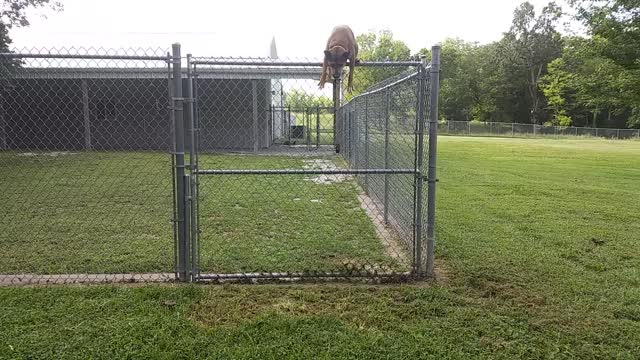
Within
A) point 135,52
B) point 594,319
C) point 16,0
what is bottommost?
point 594,319

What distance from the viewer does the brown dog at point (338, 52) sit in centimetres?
394

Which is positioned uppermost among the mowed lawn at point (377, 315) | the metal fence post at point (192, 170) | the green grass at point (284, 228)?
the metal fence post at point (192, 170)

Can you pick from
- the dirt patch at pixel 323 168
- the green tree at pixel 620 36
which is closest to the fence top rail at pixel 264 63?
the dirt patch at pixel 323 168

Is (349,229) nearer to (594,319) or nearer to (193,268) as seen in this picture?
(193,268)

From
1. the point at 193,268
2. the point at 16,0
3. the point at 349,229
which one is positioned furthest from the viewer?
the point at 16,0

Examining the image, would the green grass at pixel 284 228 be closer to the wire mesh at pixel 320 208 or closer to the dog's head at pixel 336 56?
the wire mesh at pixel 320 208

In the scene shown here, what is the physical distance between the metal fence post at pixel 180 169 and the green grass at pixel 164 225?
1.41 ft

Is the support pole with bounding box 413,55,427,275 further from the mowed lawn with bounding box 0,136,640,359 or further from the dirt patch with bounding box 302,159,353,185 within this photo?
the dirt patch with bounding box 302,159,353,185

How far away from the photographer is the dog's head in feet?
12.9

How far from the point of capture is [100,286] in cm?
373

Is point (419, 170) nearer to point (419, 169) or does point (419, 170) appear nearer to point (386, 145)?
point (419, 169)

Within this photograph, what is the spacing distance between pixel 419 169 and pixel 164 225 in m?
3.44

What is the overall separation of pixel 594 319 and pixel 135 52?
3792mm

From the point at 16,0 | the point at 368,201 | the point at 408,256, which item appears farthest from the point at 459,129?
the point at 408,256
